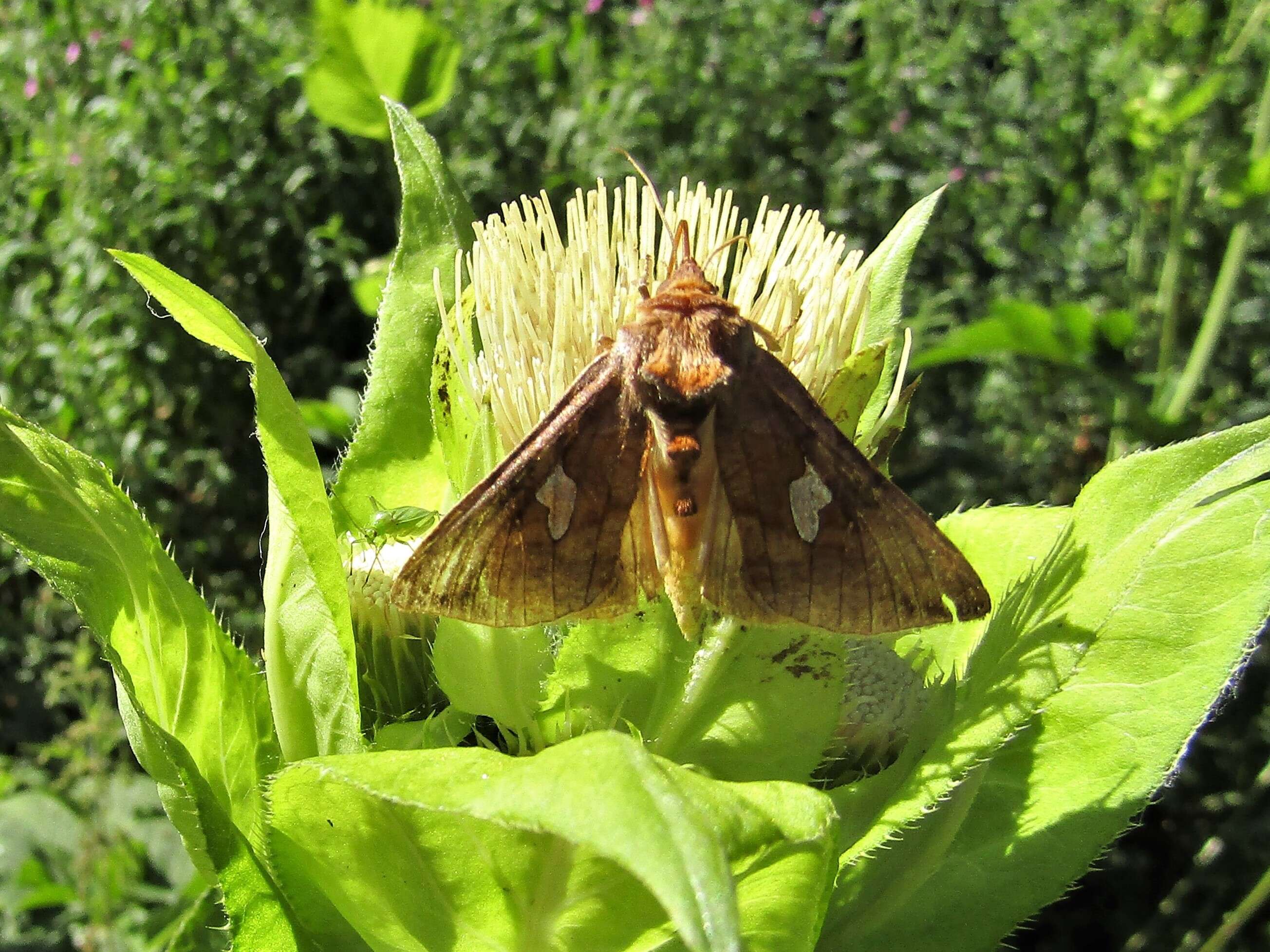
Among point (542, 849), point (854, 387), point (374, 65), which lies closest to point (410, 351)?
point (854, 387)

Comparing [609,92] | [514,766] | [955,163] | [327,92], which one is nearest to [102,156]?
[327,92]

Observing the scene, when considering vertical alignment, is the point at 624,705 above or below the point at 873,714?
above

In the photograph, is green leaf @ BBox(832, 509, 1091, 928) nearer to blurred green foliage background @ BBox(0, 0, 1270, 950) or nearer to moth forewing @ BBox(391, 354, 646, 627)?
moth forewing @ BBox(391, 354, 646, 627)

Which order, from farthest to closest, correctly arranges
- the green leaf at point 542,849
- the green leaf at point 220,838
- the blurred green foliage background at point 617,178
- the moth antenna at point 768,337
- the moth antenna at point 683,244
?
the blurred green foliage background at point 617,178 < the moth antenna at point 683,244 < the moth antenna at point 768,337 < the green leaf at point 220,838 < the green leaf at point 542,849

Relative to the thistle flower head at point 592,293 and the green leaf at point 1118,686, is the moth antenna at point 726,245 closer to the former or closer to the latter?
the thistle flower head at point 592,293

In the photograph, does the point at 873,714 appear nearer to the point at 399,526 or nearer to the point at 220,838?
the point at 399,526

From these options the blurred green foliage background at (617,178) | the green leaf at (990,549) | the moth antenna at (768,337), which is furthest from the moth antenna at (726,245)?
the blurred green foliage background at (617,178)
